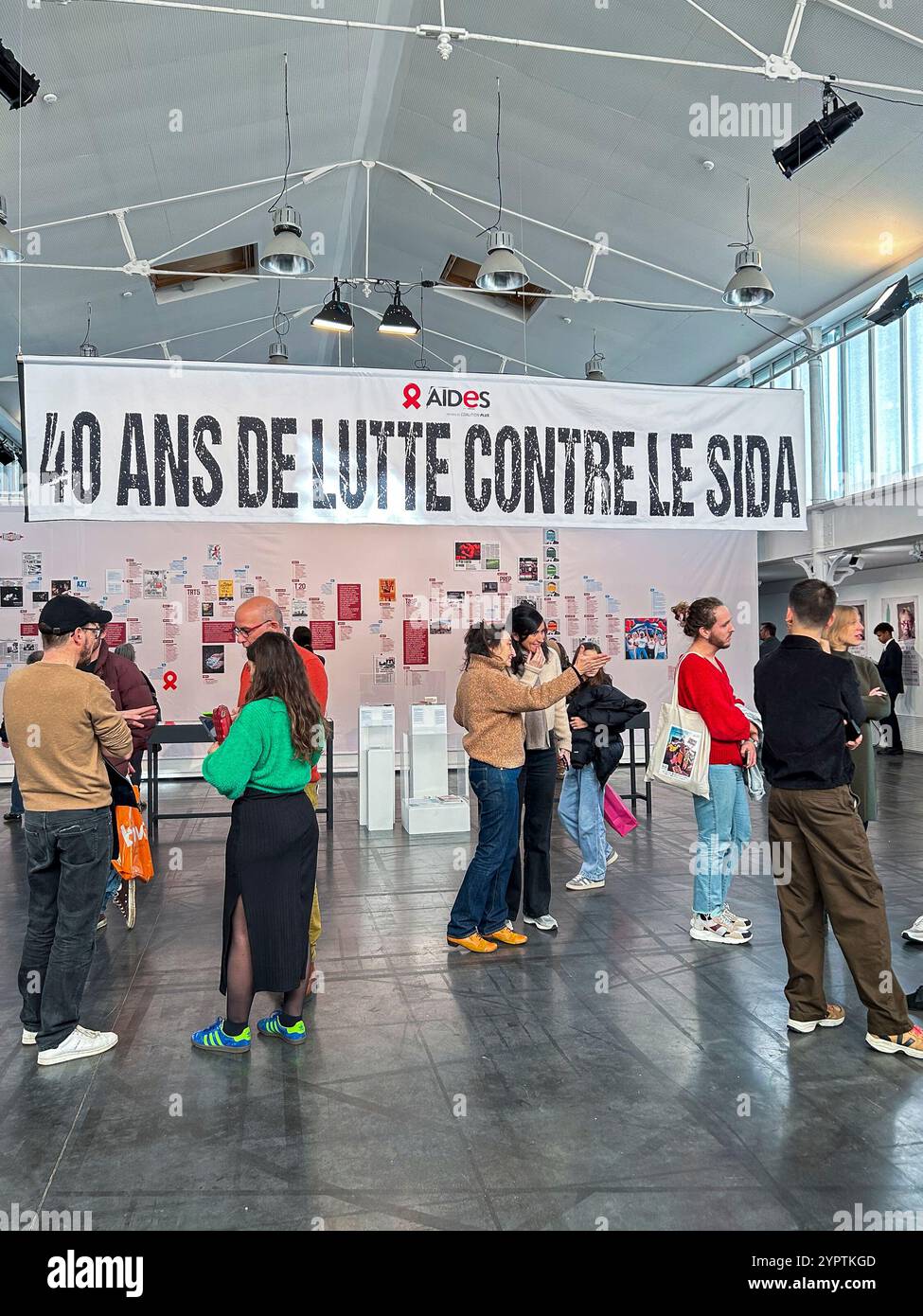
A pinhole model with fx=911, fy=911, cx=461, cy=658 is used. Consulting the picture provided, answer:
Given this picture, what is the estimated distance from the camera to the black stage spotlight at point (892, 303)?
8.18 m

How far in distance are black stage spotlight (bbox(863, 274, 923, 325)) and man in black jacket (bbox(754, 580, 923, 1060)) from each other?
6168mm

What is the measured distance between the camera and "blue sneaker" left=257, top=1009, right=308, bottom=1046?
136 inches

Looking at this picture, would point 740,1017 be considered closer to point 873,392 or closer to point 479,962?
point 479,962

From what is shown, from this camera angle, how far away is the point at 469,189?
30.3 ft

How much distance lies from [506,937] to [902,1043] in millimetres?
1920

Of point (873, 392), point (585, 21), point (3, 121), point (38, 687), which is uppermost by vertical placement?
point (585, 21)

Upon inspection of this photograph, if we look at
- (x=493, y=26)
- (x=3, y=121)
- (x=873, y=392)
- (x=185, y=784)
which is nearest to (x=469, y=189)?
(x=493, y=26)

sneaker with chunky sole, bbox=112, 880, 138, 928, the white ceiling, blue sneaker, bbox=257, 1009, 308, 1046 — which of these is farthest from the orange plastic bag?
the white ceiling

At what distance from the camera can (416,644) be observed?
37.8 ft

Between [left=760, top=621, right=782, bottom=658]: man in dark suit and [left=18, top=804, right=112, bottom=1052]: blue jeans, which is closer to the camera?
[left=18, top=804, right=112, bottom=1052]: blue jeans

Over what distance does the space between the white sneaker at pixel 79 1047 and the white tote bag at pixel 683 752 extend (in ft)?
8.63

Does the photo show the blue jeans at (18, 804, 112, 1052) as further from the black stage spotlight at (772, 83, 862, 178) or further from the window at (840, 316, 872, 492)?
the window at (840, 316, 872, 492)

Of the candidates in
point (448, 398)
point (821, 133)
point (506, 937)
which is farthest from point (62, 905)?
point (821, 133)
